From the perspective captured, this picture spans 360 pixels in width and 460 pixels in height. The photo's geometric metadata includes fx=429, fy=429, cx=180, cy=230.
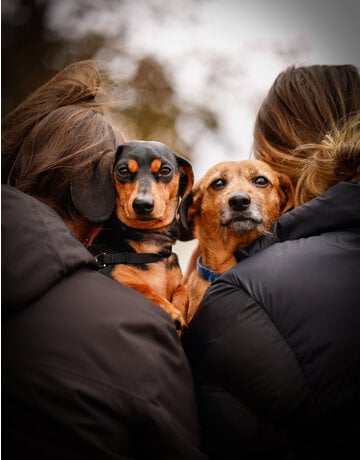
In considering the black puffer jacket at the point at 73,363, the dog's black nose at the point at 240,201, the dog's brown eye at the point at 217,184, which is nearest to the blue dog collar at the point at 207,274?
the dog's black nose at the point at 240,201

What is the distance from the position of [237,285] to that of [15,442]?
816 mm

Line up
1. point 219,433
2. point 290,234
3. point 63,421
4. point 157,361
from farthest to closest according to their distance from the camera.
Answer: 1. point 290,234
2. point 219,433
3. point 157,361
4. point 63,421

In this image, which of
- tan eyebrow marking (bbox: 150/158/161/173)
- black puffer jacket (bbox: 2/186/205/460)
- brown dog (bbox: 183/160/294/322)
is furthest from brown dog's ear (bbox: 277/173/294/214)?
black puffer jacket (bbox: 2/186/205/460)

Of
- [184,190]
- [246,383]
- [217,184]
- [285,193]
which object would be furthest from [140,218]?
[246,383]

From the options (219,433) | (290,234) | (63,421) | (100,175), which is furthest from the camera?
(100,175)

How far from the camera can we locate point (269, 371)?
4.39ft

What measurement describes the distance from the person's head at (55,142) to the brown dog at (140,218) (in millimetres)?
102

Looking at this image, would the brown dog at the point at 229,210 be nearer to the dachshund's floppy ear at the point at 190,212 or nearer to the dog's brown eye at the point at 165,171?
the dachshund's floppy ear at the point at 190,212

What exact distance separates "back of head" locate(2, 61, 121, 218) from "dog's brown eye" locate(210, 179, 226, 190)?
2.98ft

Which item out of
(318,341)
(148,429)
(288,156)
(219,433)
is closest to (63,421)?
(148,429)

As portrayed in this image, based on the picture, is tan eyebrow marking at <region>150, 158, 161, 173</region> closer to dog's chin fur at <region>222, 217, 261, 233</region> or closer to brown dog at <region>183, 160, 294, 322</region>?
brown dog at <region>183, 160, 294, 322</region>

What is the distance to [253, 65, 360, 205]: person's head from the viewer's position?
90.5 inches

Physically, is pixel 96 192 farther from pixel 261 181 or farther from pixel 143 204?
pixel 261 181

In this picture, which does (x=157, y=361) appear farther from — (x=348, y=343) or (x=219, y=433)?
(x=348, y=343)
